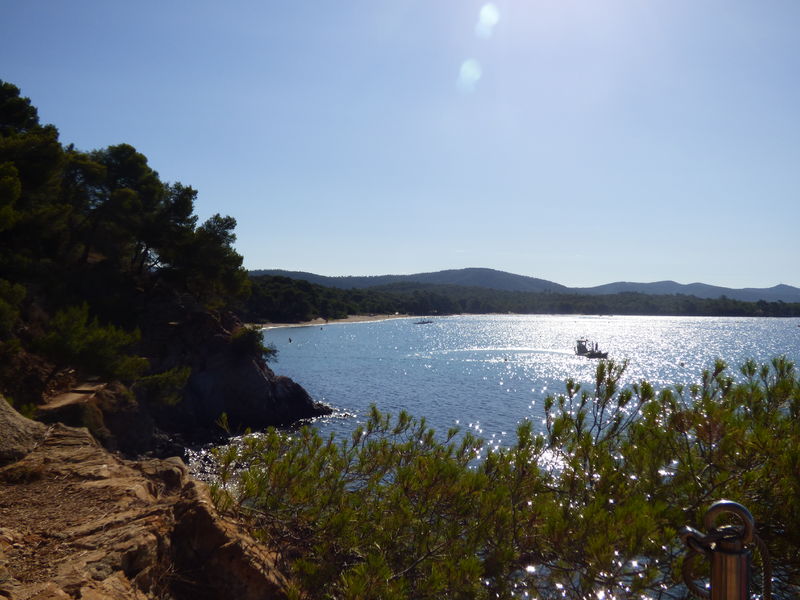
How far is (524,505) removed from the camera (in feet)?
14.4

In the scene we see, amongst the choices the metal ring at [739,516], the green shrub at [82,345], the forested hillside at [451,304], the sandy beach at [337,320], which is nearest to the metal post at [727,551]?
the metal ring at [739,516]

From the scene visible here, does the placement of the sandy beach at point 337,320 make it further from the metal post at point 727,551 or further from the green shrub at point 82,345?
the metal post at point 727,551

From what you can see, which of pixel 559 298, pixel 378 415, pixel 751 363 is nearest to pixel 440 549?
pixel 378 415

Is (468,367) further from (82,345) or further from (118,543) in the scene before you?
(118,543)

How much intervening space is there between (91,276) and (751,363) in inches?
922

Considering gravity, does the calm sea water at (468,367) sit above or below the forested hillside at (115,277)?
below

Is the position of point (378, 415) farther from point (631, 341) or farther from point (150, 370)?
point (631, 341)

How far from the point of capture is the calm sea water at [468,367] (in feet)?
101

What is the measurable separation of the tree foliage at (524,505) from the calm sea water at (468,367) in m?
7.72

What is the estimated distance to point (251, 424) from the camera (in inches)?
1074

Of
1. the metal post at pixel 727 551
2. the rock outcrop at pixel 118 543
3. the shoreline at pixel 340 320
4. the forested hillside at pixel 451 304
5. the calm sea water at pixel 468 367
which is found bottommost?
the calm sea water at pixel 468 367

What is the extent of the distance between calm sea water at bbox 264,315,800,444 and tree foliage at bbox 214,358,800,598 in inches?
304

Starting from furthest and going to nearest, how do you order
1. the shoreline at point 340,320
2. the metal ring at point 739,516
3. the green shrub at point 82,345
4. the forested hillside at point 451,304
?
the forested hillside at point 451,304
the shoreline at point 340,320
the green shrub at point 82,345
the metal ring at point 739,516

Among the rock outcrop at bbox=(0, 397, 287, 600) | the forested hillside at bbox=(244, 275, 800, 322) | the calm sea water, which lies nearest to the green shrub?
the calm sea water
